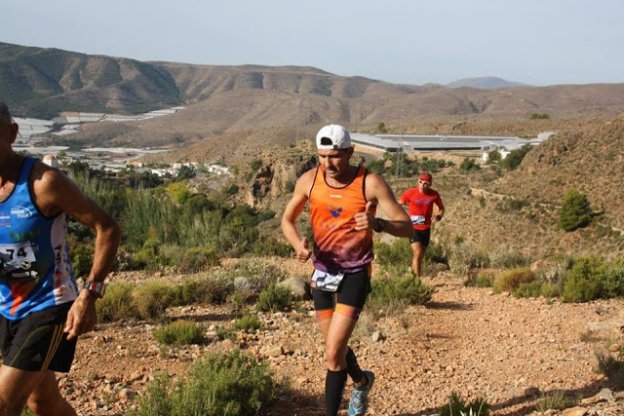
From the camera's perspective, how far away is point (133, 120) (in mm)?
184875

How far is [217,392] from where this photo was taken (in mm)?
4301

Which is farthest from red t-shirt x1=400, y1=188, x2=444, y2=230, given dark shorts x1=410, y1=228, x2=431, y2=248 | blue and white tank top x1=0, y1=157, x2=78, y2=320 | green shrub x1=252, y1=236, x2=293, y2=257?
blue and white tank top x1=0, y1=157, x2=78, y2=320

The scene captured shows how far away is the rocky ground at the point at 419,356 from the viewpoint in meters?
4.85

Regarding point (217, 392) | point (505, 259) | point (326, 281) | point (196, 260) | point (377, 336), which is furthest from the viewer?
point (505, 259)

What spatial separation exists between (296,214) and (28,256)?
6.30ft

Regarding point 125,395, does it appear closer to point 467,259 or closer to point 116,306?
point 116,306

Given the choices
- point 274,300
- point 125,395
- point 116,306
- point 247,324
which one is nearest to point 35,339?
point 125,395

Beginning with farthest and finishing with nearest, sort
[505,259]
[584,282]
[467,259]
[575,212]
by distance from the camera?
1. [575,212]
2. [505,259]
3. [467,259]
4. [584,282]

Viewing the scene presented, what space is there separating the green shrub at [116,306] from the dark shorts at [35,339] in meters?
4.00

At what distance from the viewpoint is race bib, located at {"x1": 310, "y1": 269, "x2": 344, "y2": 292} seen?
4137mm

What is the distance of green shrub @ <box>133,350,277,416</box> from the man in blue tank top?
3.45ft

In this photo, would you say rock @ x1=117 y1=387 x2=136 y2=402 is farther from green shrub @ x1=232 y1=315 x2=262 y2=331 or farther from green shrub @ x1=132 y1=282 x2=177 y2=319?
green shrub @ x1=132 y1=282 x2=177 y2=319

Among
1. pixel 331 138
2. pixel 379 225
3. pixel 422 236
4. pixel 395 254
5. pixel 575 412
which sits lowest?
pixel 395 254

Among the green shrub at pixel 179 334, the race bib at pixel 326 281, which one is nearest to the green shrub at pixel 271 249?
the green shrub at pixel 179 334
